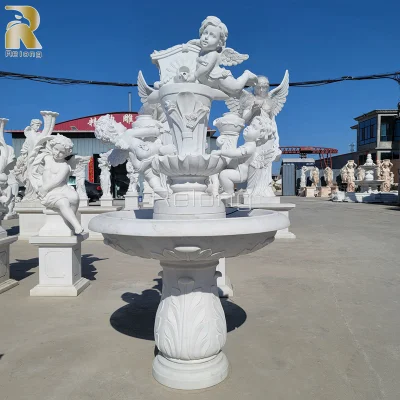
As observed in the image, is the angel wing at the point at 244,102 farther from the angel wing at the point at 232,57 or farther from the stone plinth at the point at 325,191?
the stone plinth at the point at 325,191

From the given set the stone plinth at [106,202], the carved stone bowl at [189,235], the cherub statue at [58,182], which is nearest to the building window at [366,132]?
the stone plinth at [106,202]

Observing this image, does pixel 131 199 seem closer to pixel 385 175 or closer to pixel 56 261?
pixel 56 261

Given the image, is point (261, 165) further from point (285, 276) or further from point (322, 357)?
point (322, 357)

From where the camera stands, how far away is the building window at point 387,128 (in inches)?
1239

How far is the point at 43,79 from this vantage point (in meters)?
9.44

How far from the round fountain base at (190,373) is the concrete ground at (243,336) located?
5cm

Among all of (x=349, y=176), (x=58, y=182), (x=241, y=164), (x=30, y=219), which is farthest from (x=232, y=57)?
(x=349, y=176)

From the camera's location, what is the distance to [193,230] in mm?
1654

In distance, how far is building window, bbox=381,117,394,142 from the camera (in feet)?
103

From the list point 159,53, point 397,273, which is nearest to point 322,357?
point 397,273

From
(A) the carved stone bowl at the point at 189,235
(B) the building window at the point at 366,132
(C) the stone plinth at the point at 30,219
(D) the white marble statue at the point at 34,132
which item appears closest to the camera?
(A) the carved stone bowl at the point at 189,235

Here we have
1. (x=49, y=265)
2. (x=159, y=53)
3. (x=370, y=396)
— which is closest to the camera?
(x=370, y=396)

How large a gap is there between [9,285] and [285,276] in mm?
3329

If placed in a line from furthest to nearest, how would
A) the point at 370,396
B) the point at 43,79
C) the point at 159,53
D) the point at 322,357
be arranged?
the point at 43,79 < the point at 159,53 < the point at 322,357 < the point at 370,396
